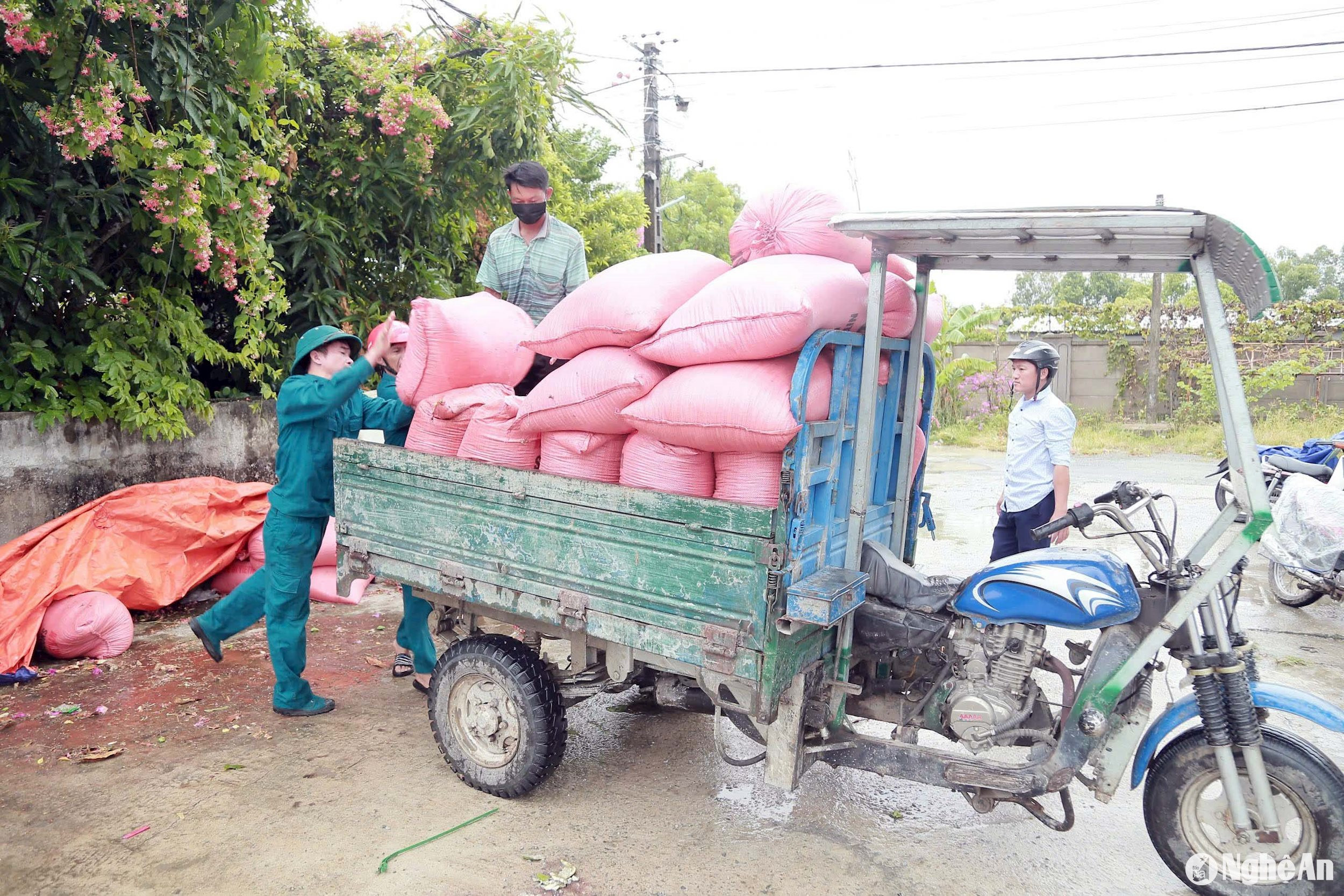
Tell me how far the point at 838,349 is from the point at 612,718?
7.15 feet

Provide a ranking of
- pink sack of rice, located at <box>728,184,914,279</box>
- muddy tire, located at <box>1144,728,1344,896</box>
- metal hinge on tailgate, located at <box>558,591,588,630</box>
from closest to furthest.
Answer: muddy tire, located at <box>1144,728,1344,896</box>, metal hinge on tailgate, located at <box>558,591,588,630</box>, pink sack of rice, located at <box>728,184,914,279</box>

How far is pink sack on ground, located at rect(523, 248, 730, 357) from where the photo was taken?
302 cm

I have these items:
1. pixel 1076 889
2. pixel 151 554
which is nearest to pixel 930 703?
pixel 1076 889

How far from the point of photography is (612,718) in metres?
4.20

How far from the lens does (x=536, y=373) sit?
160 inches

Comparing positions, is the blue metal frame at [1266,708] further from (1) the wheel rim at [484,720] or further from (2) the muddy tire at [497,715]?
(1) the wheel rim at [484,720]

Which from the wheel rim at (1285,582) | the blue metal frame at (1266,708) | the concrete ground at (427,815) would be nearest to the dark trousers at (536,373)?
the concrete ground at (427,815)

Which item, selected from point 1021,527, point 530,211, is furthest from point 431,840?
point 1021,527

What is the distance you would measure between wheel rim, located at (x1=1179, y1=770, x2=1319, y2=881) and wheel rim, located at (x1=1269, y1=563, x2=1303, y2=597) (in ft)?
13.1

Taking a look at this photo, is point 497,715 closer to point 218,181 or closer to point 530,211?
point 530,211

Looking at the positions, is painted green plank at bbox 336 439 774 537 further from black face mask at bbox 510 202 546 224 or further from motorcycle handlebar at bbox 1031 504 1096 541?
black face mask at bbox 510 202 546 224

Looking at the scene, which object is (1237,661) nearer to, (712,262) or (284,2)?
(712,262)

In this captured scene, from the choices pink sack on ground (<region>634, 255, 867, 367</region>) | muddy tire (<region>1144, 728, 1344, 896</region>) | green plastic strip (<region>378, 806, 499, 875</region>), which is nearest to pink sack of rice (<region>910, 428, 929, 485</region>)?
pink sack on ground (<region>634, 255, 867, 367</region>)

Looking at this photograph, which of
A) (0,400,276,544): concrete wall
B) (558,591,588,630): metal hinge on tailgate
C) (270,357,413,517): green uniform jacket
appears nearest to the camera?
(558,591,588,630): metal hinge on tailgate
